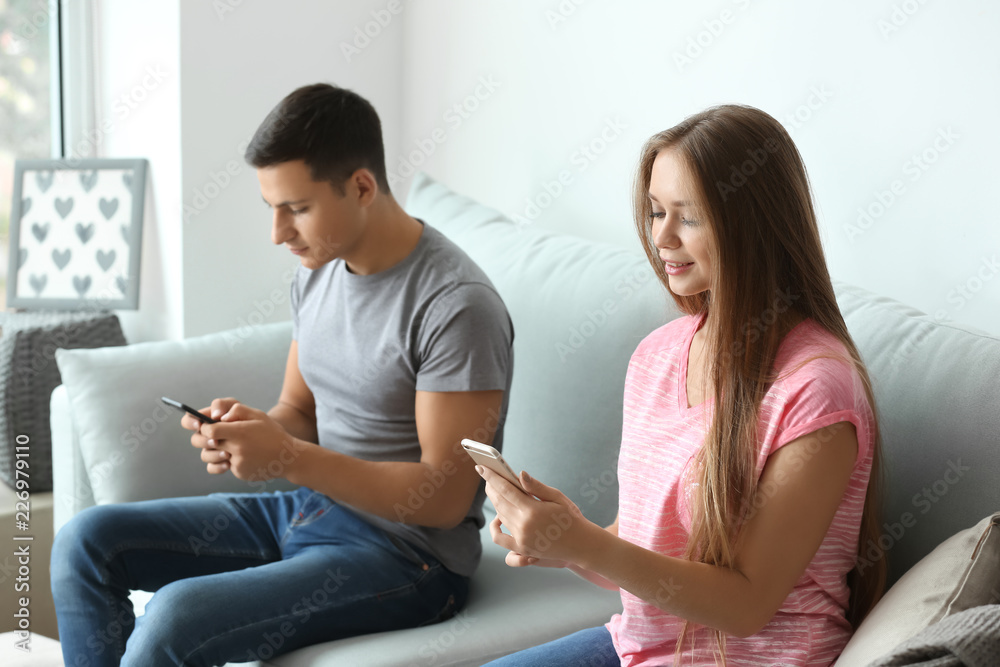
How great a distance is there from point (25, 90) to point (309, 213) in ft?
4.76

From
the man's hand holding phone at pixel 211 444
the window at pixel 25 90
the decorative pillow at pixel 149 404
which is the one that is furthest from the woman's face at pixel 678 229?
the window at pixel 25 90

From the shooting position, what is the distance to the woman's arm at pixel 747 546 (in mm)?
847

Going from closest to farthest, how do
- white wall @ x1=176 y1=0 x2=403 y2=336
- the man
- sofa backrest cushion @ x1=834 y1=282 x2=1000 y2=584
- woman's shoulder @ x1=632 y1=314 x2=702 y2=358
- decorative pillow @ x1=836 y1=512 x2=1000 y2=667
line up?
1. decorative pillow @ x1=836 y1=512 x2=1000 y2=667
2. sofa backrest cushion @ x1=834 y1=282 x2=1000 y2=584
3. woman's shoulder @ x1=632 y1=314 x2=702 y2=358
4. the man
5. white wall @ x1=176 y1=0 x2=403 y2=336

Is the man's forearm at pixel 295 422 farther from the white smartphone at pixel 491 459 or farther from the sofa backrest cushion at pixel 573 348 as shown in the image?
the white smartphone at pixel 491 459

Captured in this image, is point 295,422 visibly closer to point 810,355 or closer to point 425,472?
point 425,472

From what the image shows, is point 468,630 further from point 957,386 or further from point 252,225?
point 252,225

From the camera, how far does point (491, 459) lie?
857 millimetres

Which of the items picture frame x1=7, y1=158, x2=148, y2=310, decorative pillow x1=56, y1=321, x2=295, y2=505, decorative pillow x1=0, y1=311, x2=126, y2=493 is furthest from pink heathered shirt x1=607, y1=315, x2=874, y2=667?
picture frame x1=7, y1=158, x2=148, y2=310

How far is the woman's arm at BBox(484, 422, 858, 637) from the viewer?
85cm

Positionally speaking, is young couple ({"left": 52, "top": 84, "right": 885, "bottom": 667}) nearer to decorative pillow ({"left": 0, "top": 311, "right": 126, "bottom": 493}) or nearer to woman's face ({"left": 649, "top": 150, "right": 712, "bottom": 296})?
woman's face ({"left": 649, "top": 150, "right": 712, "bottom": 296})

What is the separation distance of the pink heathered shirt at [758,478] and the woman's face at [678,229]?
104 mm

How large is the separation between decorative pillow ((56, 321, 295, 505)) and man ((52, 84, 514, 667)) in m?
0.18

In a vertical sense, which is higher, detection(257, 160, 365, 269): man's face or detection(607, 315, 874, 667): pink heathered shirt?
detection(257, 160, 365, 269): man's face

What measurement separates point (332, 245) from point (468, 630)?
60cm
